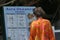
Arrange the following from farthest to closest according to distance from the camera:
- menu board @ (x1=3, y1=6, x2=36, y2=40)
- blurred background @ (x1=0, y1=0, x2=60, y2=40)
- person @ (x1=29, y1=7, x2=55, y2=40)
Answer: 1. blurred background @ (x1=0, y1=0, x2=60, y2=40)
2. menu board @ (x1=3, y1=6, x2=36, y2=40)
3. person @ (x1=29, y1=7, x2=55, y2=40)

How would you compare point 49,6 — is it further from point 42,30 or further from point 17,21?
point 42,30

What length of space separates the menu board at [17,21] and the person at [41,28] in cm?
165

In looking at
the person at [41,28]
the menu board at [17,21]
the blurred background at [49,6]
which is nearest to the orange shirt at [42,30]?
the person at [41,28]

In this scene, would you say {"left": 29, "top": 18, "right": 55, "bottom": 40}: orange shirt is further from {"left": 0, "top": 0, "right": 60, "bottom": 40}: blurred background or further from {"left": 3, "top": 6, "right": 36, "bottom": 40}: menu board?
{"left": 0, "top": 0, "right": 60, "bottom": 40}: blurred background

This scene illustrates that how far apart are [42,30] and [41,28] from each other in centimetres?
4

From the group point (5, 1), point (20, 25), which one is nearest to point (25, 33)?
point (20, 25)

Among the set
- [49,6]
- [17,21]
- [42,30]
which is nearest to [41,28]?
[42,30]

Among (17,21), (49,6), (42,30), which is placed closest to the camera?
(42,30)

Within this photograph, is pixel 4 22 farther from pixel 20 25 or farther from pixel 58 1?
pixel 58 1

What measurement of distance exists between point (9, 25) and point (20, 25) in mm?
276

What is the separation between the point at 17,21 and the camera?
6879 millimetres

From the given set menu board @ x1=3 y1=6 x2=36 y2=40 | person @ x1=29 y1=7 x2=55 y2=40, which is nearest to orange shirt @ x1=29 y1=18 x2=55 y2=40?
person @ x1=29 y1=7 x2=55 y2=40

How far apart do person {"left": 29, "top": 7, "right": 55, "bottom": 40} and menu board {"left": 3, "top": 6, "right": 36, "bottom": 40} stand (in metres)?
1.65

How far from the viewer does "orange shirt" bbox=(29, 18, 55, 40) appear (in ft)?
17.0
